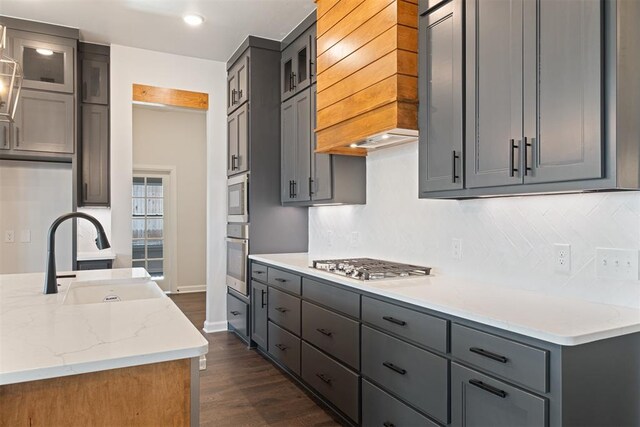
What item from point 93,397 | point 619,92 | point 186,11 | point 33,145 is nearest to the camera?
point 93,397

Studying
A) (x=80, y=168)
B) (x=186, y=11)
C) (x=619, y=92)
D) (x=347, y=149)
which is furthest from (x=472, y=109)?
(x=80, y=168)

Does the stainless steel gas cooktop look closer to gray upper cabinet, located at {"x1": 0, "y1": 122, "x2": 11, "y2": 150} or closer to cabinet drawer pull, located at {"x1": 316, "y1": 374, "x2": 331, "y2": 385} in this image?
cabinet drawer pull, located at {"x1": 316, "y1": 374, "x2": 331, "y2": 385}

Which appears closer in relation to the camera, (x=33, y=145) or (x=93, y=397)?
(x=93, y=397)

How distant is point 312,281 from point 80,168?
9.10 feet

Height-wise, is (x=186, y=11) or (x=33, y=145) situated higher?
(x=186, y=11)

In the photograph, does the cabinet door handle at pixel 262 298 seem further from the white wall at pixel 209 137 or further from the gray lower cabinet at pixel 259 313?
the white wall at pixel 209 137

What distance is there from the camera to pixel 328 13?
3.02m

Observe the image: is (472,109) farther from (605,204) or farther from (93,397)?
(93,397)

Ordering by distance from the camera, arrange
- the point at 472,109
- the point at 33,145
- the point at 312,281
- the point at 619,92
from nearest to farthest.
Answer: the point at 619,92
the point at 472,109
the point at 312,281
the point at 33,145

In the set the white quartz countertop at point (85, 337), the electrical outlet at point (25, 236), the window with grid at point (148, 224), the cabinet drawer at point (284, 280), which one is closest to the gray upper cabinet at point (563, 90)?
the white quartz countertop at point (85, 337)

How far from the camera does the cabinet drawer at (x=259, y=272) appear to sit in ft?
12.0

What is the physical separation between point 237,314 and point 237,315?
10 mm

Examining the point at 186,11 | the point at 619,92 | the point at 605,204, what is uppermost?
the point at 186,11

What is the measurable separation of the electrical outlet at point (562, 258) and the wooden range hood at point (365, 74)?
0.95m
